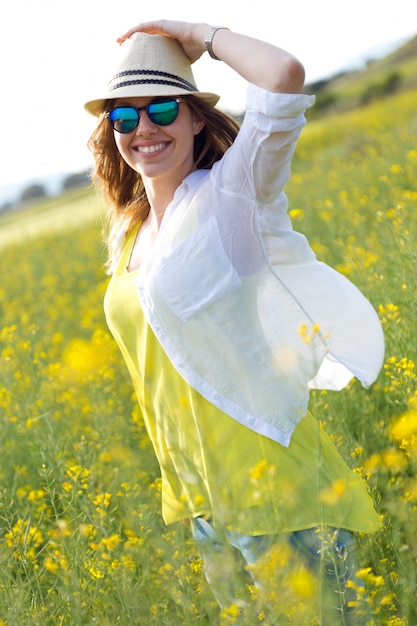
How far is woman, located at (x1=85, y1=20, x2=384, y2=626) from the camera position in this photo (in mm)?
1712

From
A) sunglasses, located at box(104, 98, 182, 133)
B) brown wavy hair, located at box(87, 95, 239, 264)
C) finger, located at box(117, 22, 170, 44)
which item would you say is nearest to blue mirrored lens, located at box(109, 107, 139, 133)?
sunglasses, located at box(104, 98, 182, 133)

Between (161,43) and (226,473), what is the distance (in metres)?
1.16

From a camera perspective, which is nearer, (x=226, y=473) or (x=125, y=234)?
(x=226, y=473)

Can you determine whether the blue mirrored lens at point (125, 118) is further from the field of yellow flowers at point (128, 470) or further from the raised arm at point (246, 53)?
the field of yellow flowers at point (128, 470)

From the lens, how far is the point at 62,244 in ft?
46.0

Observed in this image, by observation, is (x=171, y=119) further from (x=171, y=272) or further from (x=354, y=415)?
(x=354, y=415)

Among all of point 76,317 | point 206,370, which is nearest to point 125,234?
point 206,370

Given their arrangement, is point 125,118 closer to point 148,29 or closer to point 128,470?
point 148,29

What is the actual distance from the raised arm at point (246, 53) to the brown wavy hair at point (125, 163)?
0.59 feet

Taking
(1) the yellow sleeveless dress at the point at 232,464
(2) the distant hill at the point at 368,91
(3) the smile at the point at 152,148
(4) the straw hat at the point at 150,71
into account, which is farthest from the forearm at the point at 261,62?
(2) the distant hill at the point at 368,91

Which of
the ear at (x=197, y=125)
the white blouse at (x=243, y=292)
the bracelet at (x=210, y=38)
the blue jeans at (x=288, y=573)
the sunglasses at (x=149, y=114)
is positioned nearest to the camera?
the blue jeans at (x=288, y=573)

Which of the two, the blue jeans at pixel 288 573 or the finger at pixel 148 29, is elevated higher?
the finger at pixel 148 29

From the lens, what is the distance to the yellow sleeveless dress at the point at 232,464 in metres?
1.68

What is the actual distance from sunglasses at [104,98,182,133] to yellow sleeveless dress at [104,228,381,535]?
41cm
